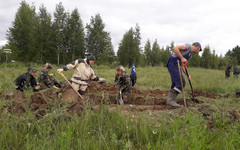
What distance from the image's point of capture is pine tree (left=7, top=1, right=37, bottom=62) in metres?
20.2

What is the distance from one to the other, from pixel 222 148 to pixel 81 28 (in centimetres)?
2332

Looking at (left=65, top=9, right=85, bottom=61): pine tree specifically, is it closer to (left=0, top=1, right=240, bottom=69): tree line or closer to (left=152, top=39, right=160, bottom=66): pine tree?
(left=0, top=1, right=240, bottom=69): tree line

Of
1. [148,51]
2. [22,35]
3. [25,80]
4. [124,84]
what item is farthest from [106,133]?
[148,51]

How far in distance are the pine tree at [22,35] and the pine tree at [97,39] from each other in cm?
753

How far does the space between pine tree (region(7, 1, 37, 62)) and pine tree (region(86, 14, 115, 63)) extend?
24.7 ft

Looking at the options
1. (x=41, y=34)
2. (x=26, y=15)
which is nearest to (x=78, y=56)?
(x=41, y=34)

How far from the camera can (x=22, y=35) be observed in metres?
20.6

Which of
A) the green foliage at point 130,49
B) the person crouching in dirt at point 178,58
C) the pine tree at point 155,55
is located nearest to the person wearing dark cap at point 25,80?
the person crouching in dirt at point 178,58

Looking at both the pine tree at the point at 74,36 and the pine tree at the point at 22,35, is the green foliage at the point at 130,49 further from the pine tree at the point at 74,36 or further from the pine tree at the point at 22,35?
the pine tree at the point at 22,35

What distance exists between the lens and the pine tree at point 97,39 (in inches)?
900

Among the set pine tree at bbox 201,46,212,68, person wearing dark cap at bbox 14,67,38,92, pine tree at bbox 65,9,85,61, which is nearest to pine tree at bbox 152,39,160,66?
pine tree at bbox 201,46,212,68

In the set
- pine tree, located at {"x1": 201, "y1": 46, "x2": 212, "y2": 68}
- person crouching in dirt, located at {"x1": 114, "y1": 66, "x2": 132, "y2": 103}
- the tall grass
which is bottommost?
the tall grass

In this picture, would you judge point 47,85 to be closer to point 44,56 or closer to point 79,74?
point 79,74

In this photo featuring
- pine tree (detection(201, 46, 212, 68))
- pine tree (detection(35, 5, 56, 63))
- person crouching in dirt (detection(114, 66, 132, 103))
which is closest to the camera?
person crouching in dirt (detection(114, 66, 132, 103))
